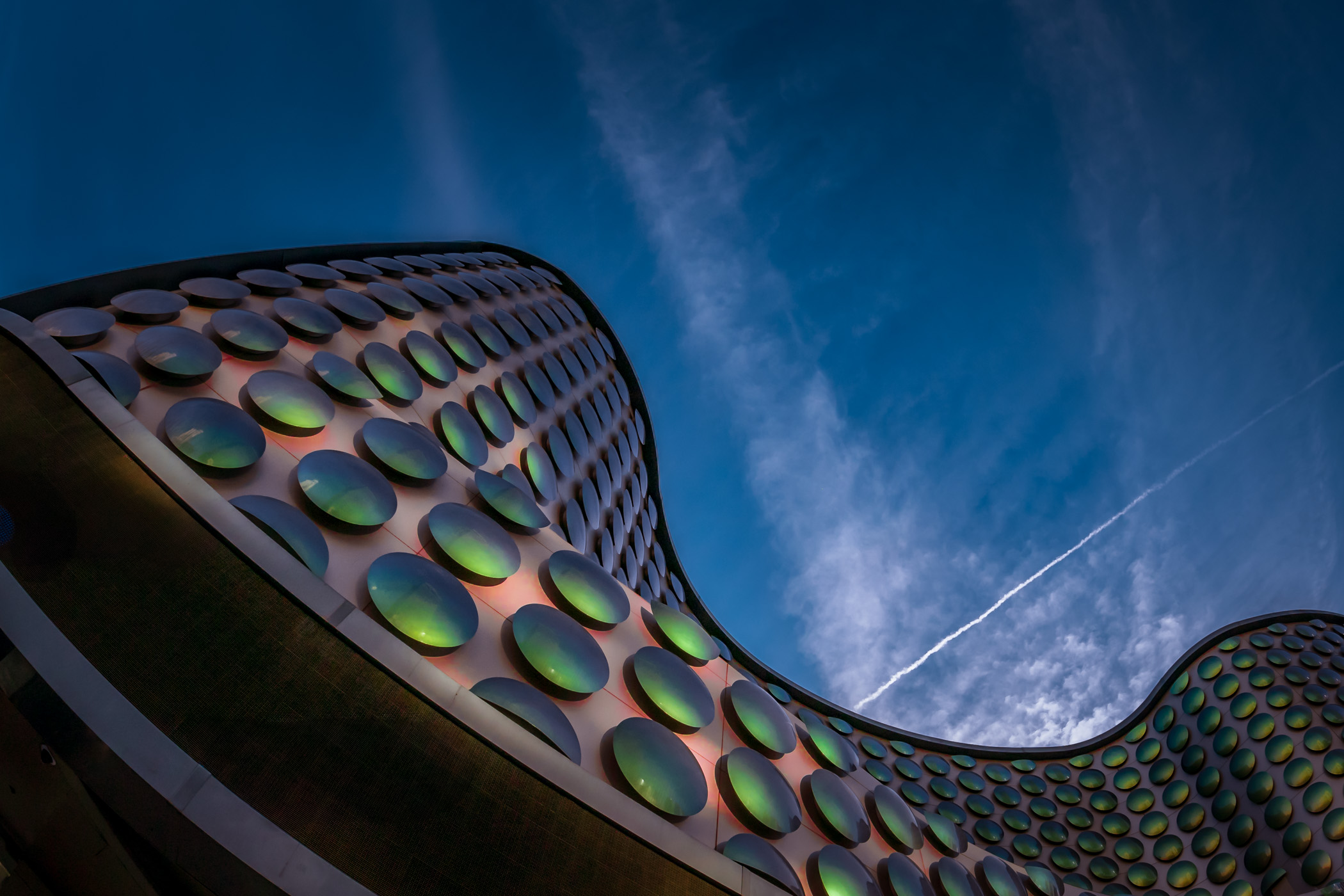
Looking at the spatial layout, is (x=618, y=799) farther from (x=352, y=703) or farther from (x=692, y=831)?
(x=352, y=703)

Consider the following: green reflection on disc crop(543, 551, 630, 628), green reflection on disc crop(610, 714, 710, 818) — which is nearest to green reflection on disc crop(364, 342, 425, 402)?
green reflection on disc crop(543, 551, 630, 628)

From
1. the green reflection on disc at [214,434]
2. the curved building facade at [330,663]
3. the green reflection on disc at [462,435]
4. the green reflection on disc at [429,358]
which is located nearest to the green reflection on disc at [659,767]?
the curved building facade at [330,663]

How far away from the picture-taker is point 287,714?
5164 millimetres

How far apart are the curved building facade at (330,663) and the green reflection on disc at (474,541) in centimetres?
4

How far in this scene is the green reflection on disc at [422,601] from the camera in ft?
22.4

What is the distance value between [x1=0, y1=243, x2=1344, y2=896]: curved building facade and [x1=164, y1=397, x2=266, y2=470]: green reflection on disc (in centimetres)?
4

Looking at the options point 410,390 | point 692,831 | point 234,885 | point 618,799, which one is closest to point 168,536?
point 234,885

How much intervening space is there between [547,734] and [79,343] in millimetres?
8770

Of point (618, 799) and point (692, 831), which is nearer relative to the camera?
point (618, 799)

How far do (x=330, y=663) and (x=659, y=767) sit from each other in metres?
3.63

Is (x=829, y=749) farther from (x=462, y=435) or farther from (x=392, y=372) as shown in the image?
(x=392, y=372)

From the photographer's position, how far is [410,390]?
13.1m

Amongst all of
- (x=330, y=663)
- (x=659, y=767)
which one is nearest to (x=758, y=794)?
(x=659, y=767)

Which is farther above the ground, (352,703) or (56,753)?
(352,703)
